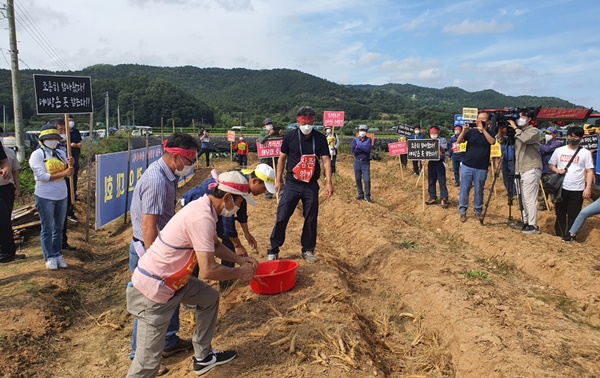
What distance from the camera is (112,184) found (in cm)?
933

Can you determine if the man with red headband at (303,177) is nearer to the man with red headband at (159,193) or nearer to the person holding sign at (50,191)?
the man with red headband at (159,193)

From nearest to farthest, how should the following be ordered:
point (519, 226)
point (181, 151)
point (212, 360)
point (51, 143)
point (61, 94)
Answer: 1. point (212, 360)
2. point (181, 151)
3. point (51, 143)
4. point (61, 94)
5. point (519, 226)

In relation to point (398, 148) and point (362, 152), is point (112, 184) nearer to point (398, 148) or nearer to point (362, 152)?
point (362, 152)

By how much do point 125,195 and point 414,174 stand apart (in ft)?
38.4

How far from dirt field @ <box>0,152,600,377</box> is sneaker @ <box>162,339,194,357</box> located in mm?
62

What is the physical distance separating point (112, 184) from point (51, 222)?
129 inches

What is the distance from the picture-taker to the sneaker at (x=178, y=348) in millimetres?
3953

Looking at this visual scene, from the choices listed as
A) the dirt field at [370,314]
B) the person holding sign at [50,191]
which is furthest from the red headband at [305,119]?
the person holding sign at [50,191]

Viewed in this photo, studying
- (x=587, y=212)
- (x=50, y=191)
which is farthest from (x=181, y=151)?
(x=587, y=212)

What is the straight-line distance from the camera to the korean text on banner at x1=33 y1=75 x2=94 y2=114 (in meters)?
7.09

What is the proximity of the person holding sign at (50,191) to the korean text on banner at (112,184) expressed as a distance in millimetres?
2253

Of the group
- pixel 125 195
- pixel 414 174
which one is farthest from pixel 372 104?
pixel 125 195

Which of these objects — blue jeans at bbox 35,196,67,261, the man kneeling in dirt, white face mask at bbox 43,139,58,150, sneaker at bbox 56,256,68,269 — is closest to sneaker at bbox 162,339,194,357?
the man kneeling in dirt

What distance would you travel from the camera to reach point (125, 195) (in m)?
10.1
